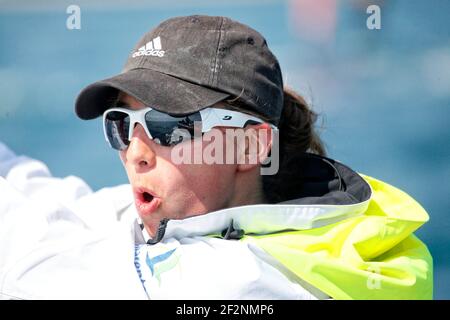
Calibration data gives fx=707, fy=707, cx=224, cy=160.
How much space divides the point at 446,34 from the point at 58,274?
163cm

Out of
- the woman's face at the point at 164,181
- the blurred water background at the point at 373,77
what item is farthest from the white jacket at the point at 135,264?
the blurred water background at the point at 373,77

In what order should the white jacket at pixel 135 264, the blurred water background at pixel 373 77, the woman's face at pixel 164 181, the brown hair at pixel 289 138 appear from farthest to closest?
the blurred water background at pixel 373 77 < the brown hair at pixel 289 138 < the woman's face at pixel 164 181 < the white jacket at pixel 135 264

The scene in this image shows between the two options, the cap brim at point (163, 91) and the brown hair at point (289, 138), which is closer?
the cap brim at point (163, 91)

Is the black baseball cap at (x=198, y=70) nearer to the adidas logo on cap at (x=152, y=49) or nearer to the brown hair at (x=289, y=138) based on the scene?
the adidas logo on cap at (x=152, y=49)

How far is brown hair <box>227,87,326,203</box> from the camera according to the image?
1765 millimetres

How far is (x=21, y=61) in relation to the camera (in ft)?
9.32

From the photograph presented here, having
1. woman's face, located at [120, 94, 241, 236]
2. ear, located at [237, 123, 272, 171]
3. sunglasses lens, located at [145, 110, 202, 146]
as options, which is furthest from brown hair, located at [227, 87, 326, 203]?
sunglasses lens, located at [145, 110, 202, 146]

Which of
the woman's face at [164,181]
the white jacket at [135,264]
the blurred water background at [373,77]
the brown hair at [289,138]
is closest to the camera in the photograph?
the white jacket at [135,264]

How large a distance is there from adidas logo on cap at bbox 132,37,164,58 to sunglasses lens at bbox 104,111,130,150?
0.48ft

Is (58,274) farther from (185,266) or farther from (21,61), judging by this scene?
(21,61)

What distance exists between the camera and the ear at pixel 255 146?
1.63m

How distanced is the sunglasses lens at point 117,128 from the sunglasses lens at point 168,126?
3.1 inches

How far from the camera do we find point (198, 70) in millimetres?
1529

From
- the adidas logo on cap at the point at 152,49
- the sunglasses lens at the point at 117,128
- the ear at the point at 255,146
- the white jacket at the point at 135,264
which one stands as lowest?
the white jacket at the point at 135,264
